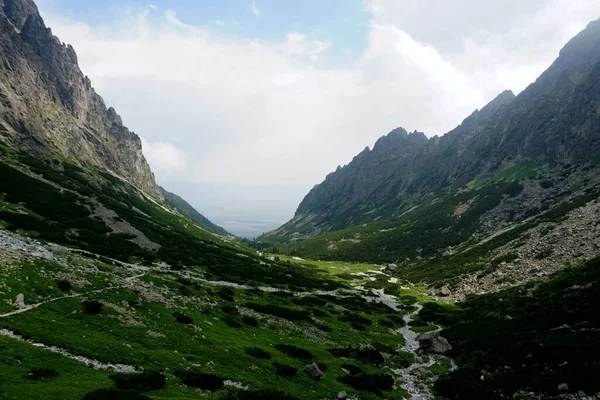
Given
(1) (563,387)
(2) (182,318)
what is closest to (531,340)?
(1) (563,387)

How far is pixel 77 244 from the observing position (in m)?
58.1

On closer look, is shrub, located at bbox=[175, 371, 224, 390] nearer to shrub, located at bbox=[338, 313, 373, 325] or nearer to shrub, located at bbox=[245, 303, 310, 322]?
shrub, located at bbox=[245, 303, 310, 322]

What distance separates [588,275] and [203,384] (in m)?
60.4

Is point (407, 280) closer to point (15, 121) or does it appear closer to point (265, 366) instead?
point (265, 366)

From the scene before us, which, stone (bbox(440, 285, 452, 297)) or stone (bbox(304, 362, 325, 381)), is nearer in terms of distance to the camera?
stone (bbox(304, 362, 325, 381))

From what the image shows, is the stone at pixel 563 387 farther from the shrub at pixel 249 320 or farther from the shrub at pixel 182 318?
the shrub at pixel 182 318

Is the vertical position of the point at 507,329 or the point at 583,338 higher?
the point at 583,338

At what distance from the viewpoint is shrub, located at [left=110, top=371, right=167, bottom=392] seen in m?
17.6

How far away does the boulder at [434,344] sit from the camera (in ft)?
128

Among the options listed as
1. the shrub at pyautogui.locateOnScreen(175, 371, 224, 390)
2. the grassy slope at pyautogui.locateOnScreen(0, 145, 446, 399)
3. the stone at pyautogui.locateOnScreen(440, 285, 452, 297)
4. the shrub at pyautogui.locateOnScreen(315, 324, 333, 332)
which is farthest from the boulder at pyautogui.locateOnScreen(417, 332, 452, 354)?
the stone at pyautogui.locateOnScreen(440, 285, 452, 297)

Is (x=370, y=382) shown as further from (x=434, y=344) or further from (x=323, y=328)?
(x=323, y=328)

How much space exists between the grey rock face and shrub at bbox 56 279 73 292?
824 inches

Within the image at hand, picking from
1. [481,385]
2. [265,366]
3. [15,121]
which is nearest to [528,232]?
[481,385]

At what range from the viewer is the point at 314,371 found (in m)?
25.9
